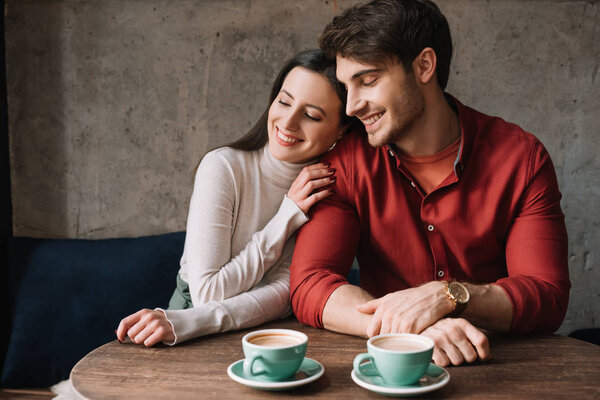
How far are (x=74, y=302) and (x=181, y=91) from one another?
3.47 feet

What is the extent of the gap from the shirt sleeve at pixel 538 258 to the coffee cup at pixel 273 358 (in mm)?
661

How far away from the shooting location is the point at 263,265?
170cm

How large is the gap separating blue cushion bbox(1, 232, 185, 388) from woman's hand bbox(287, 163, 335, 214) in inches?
37.6

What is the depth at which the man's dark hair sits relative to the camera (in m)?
1.69

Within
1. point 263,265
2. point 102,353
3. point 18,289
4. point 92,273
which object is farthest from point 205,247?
point 18,289

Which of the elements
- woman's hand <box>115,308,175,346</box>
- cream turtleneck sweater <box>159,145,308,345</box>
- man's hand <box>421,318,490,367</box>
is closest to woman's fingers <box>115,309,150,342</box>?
woman's hand <box>115,308,175,346</box>

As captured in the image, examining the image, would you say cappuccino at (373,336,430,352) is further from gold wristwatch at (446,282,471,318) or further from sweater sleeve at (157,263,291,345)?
sweater sleeve at (157,263,291,345)

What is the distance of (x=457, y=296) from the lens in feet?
4.49

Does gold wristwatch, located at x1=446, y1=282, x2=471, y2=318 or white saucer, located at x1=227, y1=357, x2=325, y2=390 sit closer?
white saucer, located at x1=227, y1=357, x2=325, y2=390

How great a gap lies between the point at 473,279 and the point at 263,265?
64 centimetres

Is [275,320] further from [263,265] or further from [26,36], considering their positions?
[26,36]

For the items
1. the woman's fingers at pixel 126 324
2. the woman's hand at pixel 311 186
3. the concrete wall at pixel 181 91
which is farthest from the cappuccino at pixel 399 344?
the concrete wall at pixel 181 91

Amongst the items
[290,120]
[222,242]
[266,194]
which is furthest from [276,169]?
[222,242]

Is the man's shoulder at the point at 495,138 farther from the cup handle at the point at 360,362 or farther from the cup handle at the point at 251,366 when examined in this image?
the cup handle at the point at 251,366
